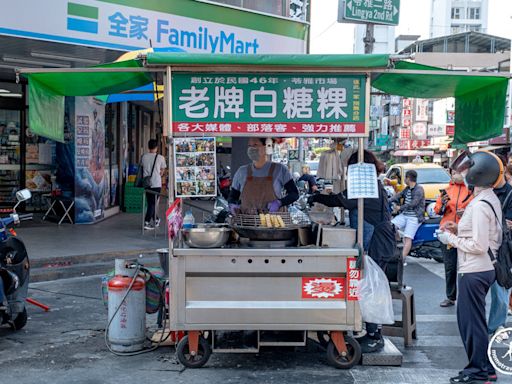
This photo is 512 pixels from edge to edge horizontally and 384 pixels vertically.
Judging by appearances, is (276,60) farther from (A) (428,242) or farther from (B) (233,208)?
(A) (428,242)

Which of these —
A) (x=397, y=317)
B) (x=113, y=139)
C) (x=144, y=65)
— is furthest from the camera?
(x=113, y=139)

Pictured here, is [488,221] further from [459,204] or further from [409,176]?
[409,176]

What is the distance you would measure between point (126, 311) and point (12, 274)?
4.67 ft

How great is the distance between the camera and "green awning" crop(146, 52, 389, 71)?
4914 mm

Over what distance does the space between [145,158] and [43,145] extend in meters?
2.93

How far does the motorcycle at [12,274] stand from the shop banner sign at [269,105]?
7.26 ft

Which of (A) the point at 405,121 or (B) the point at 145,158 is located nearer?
(B) the point at 145,158

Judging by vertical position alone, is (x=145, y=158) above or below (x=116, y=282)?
above

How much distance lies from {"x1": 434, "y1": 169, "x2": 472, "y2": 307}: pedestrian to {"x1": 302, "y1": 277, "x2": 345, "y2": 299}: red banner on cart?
6.89ft

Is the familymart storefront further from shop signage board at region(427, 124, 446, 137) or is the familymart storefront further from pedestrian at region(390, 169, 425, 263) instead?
shop signage board at region(427, 124, 446, 137)

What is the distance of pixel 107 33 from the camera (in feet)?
35.3

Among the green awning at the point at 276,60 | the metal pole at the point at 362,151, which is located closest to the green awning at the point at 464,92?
the metal pole at the point at 362,151

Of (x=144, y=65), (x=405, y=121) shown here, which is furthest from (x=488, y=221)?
(x=405, y=121)

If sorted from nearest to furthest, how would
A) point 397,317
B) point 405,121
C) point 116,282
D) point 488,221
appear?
1. point 488,221
2. point 116,282
3. point 397,317
4. point 405,121
